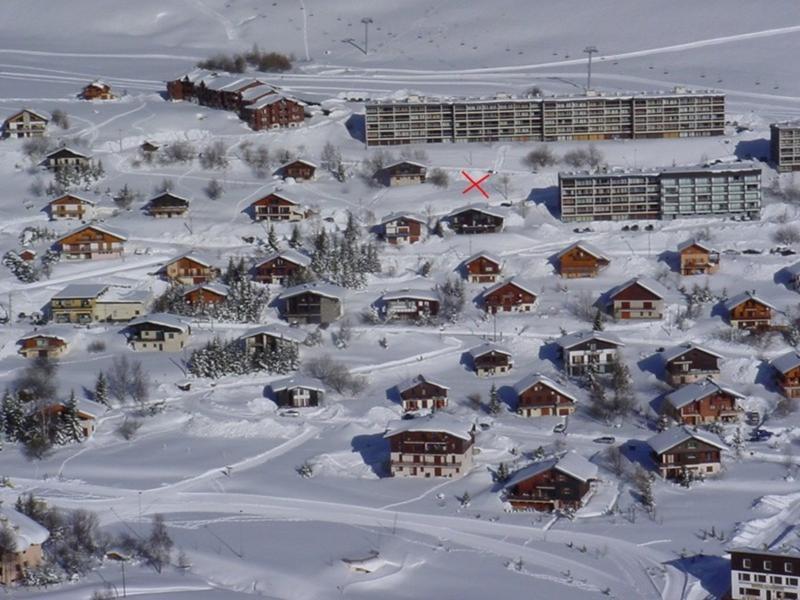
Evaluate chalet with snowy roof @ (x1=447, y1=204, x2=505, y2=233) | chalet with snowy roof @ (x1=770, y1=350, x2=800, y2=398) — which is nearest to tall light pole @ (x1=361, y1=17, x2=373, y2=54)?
chalet with snowy roof @ (x1=447, y1=204, x2=505, y2=233)

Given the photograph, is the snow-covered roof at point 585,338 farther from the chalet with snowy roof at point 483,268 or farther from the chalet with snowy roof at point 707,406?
the chalet with snowy roof at point 483,268

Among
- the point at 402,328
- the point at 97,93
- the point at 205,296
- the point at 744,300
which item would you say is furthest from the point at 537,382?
the point at 97,93

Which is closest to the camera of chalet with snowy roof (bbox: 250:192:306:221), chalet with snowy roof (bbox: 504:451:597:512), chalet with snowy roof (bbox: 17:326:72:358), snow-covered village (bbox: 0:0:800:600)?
snow-covered village (bbox: 0:0:800:600)

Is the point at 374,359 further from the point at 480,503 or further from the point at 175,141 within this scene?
the point at 175,141

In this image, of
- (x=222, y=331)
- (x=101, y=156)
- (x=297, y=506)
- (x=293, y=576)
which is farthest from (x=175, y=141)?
(x=293, y=576)

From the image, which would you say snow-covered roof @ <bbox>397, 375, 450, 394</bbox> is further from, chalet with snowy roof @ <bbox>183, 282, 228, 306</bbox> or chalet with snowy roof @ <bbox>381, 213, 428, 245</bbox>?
chalet with snowy roof @ <bbox>381, 213, 428, 245</bbox>

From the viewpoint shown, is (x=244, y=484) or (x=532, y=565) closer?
(x=532, y=565)
